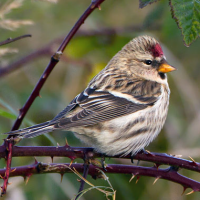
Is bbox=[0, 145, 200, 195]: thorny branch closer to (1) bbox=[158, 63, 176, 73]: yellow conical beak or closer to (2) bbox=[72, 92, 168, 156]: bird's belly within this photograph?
(2) bbox=[72, 92, 168, 156]: bird's belly

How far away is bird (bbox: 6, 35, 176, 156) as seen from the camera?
120 inches

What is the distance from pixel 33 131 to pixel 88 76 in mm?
1830

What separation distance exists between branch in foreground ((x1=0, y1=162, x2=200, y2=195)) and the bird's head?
4.35ft

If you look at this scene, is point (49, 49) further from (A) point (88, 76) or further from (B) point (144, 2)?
(B) point (144, 2)

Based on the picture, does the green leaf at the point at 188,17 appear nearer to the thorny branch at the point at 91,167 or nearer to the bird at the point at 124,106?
the thorny branch at the point at 91,167

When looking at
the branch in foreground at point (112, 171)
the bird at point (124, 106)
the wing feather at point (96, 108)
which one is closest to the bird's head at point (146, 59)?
the bird at point (124, 106)

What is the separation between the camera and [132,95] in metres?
3.47

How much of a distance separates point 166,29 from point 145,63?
0.52 metres

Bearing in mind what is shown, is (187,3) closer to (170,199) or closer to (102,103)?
(102,103)

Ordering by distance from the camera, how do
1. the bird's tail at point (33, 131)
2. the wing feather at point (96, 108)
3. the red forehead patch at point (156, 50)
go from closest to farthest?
1. the bird's tail at point (33, 131)
2. the wing feather at point (96, 108)
3. the red forehead patch at point (156, 50)

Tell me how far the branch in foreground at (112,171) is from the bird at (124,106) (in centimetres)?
26

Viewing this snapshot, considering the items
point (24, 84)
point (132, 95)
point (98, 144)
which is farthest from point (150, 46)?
point (24, 84)

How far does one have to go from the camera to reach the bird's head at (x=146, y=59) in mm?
3643

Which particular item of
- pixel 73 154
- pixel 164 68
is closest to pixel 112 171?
pixel 73 154
